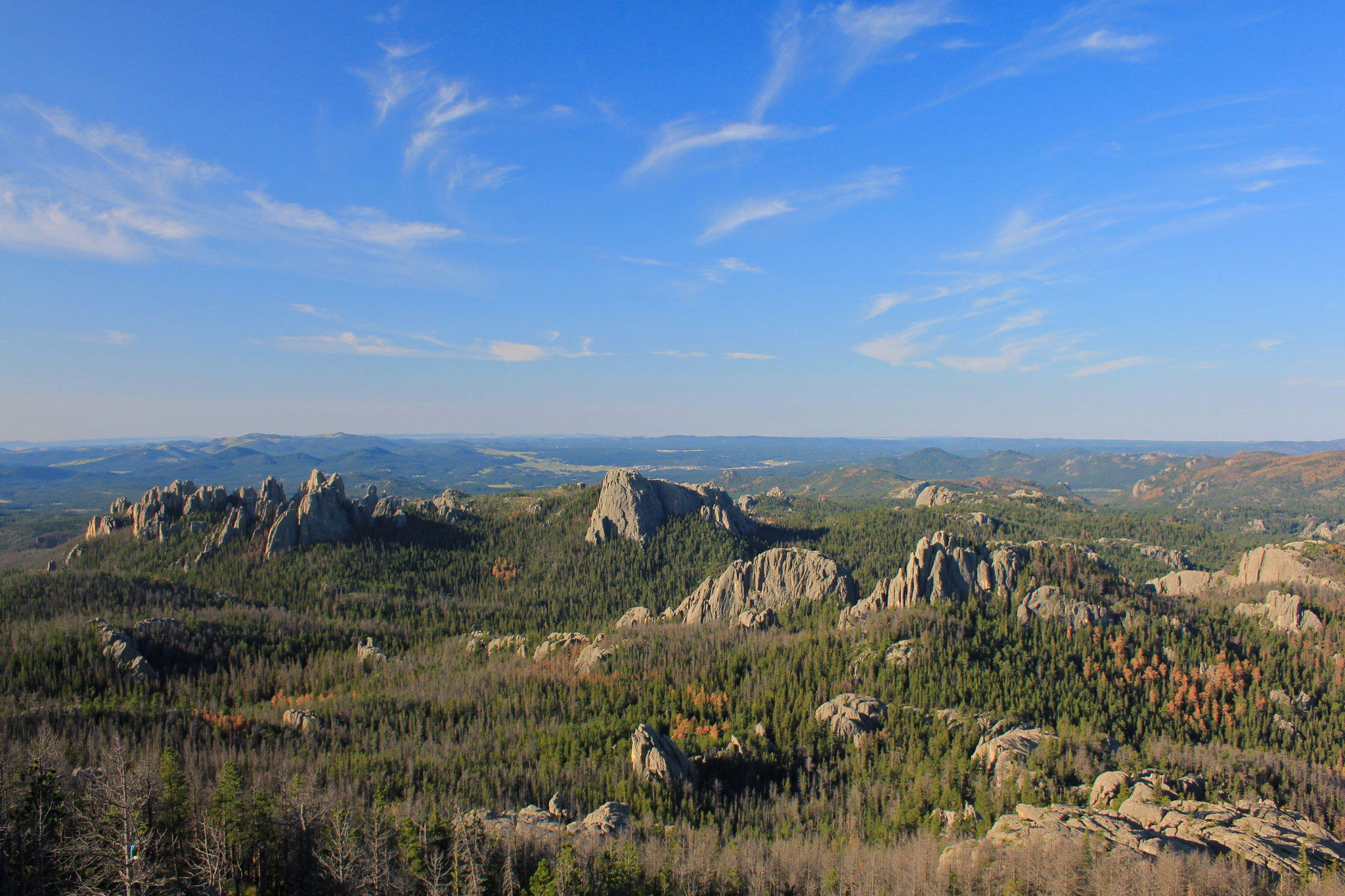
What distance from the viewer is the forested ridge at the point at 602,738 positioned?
145 ft

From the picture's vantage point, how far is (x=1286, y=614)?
11525cm

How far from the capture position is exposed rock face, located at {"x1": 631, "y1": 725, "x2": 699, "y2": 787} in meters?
70.4

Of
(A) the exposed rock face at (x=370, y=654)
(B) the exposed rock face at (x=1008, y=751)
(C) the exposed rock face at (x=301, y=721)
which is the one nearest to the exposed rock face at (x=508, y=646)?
(A) the exposed rock face at (x=370, y=654)

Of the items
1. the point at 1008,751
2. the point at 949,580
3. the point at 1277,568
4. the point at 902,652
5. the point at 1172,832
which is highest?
the point at 949,580

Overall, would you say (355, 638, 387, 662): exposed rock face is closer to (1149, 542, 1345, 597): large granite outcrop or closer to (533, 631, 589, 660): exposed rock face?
(533, 631, 589, 660): exposed rock face

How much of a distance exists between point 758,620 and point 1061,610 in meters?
53.0

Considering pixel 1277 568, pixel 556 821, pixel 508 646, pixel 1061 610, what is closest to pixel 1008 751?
pixel 1061 610

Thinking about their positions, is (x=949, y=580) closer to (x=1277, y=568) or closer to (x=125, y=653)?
(x=1277, y=568)

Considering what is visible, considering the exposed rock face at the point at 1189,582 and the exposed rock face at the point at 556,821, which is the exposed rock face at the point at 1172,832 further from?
the exposed rock face at the point at 1189,582

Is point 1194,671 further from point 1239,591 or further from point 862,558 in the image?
point 862,558

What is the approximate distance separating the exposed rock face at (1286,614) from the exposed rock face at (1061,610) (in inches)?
1493

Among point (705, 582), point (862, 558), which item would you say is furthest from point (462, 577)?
point (862, 558)

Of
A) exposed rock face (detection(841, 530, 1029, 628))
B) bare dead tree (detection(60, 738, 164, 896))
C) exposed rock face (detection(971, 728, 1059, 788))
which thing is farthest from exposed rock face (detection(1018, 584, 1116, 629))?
bare dead tree (detection(60, 738, 164, 896))

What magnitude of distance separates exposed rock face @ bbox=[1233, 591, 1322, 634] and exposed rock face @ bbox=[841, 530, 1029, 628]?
44.6 meters
